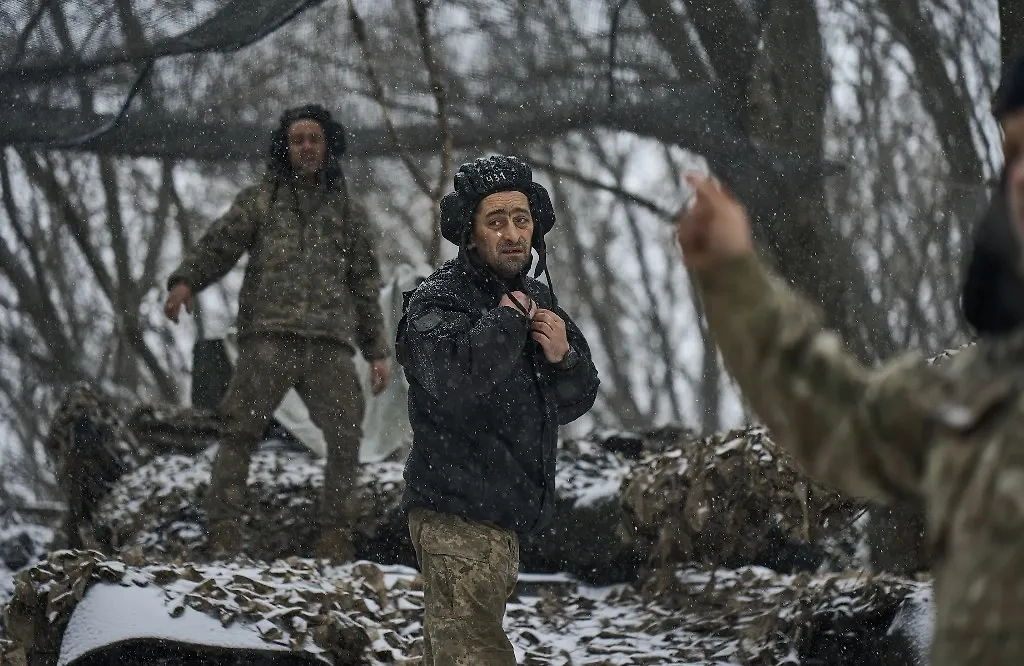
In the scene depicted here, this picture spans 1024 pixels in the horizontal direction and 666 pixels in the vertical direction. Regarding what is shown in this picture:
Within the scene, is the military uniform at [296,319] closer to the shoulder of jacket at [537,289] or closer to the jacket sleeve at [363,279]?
the jacket sleeve at [363,279]

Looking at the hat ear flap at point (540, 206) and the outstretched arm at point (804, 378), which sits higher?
the hat ear flap at point (540, 206)

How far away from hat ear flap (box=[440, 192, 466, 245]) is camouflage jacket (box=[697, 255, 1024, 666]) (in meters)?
2.29

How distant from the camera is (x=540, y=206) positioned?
169 inches

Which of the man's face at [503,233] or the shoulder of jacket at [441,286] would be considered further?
the man's face at [503,233]

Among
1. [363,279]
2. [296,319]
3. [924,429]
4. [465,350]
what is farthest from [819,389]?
[363,279]

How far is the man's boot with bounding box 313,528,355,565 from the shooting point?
6855mm

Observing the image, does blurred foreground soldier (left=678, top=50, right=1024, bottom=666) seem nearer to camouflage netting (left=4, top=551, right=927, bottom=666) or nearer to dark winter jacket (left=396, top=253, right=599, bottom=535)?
dark winter jacket (left=396, top=253, right=599, bottom=535)

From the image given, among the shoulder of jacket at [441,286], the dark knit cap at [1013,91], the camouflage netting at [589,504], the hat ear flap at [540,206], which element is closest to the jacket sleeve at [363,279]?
the camouflage netting at [589,504]

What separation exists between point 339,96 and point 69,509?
364 centimetres

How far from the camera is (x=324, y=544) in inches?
271

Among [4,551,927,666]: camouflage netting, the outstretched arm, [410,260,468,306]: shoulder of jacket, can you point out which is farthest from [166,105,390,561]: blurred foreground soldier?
the outstretched arm

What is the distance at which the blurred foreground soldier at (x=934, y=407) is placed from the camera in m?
1.60

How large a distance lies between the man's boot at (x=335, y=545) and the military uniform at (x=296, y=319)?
1 cm

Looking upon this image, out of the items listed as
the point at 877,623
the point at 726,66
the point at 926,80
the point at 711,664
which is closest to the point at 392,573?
the point at 711,664
